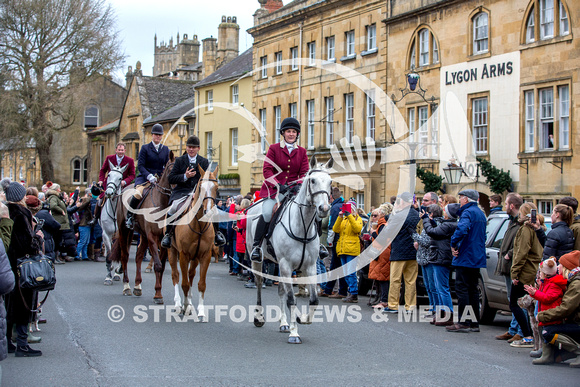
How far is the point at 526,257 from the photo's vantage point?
10.1 metres

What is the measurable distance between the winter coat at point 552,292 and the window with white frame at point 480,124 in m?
19.8

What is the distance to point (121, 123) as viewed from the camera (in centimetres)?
6328

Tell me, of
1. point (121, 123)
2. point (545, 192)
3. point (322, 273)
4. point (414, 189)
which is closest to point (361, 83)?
point (414, 189)

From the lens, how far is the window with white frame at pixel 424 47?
31656 millimetres

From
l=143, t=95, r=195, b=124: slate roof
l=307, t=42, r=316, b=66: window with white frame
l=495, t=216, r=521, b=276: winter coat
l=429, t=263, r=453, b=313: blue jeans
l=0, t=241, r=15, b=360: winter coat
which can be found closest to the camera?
l=0, t=241, r=15, b=360: winter coat

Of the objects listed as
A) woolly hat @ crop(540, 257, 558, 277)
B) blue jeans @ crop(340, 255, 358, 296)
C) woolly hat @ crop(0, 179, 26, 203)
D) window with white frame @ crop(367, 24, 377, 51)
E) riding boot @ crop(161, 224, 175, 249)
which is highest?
window with white frame @ crop(367, 24, 377, 51)

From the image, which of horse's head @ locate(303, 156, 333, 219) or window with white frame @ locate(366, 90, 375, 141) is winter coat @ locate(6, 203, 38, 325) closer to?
horse's head @ locate(303, 156, 333, 219)

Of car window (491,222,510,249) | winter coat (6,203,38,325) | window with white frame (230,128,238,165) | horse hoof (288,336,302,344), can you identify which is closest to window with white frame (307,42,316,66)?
window with white frame (230,128,238,165)

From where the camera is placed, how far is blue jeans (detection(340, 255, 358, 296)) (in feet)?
49.7

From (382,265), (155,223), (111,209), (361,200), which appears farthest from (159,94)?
(382,265)

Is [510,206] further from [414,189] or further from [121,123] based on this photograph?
[121,123]

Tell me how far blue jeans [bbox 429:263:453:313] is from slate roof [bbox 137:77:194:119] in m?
49.8

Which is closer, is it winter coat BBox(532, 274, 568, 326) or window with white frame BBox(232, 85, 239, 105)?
winter coat BBox(532, 274, 568, 326)

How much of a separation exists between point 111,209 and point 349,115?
21.6 m
